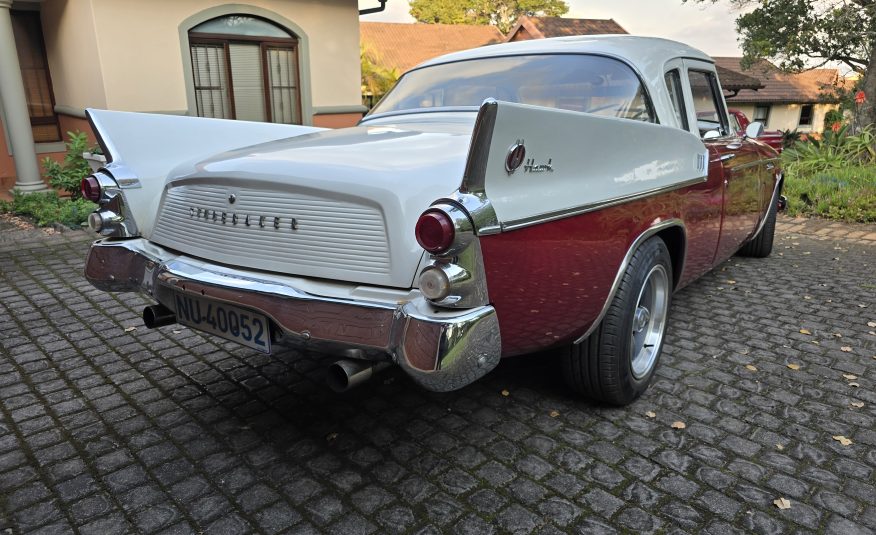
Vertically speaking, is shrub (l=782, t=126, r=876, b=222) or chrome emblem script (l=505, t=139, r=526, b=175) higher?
chrome emblem script (l=505, t=139, r=526, b=175)

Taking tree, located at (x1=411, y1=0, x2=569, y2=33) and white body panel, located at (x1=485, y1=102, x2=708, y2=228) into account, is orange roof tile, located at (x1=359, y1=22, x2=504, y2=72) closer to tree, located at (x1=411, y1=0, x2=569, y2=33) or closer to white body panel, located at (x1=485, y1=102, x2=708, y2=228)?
tree, located at (x1=411, y1=0, x2=569, y2=33)

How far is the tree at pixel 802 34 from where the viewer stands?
51.4 feet

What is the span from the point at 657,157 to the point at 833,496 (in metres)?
1.58

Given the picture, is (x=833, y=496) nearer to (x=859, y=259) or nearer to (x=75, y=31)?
(x=859, y=259)

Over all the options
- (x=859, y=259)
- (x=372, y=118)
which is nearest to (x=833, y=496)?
(x=372, y=118)

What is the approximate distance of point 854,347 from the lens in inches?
144

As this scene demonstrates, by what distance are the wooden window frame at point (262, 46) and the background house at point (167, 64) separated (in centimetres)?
2

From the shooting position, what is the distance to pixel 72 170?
7414mm

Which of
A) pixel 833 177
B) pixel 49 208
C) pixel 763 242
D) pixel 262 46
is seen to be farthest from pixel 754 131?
pixel 262 46

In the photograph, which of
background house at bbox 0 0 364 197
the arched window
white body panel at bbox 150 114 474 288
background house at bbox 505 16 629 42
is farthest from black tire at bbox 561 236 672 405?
background house at bbox 505 16 629 42

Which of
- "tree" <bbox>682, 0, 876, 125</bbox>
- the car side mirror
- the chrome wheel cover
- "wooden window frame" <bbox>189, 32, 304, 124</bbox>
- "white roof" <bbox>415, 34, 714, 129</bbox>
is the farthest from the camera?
"tree" <bbox>682, 0, 876, 125</bbox>

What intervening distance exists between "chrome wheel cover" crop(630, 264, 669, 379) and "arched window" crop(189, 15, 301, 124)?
801 cm

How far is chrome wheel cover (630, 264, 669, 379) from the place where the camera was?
3070mm

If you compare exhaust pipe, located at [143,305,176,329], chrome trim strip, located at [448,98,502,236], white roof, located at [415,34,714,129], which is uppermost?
white roof, located at [415,34,714,129]
